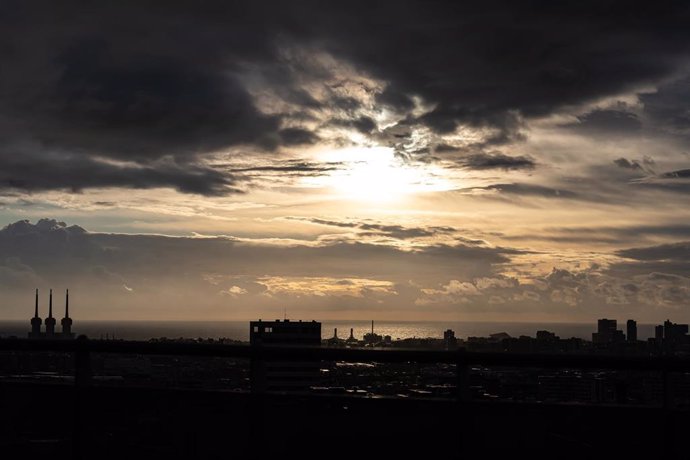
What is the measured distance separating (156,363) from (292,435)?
68.9 inches

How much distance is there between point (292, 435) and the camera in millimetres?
7762

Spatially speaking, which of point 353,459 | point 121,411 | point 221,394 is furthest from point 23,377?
point 353,459

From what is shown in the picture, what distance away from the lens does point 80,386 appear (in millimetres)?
8406

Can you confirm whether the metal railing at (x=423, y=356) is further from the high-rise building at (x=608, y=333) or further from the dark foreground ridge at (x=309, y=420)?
the high-rise building at (x=608, y=333)

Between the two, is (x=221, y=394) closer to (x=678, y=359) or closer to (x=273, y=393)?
(x=273, y=393)

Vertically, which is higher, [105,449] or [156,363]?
[156,363]

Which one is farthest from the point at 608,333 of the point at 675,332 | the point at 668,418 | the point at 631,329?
the point at 668,418

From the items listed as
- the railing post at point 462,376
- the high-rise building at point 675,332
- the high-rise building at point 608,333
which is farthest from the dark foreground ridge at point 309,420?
the high-rise building at point 608,333

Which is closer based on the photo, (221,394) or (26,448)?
(221,394)

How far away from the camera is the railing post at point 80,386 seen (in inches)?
325

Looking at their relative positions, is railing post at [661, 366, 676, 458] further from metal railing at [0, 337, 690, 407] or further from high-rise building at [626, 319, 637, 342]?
high-rise building at [626, 319, 637, 342]

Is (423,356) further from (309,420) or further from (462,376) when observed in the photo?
(309,420)

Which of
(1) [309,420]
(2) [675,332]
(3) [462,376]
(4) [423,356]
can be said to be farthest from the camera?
(2) [675,332]

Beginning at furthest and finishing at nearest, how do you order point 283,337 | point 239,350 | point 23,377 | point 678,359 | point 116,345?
point 283,337 → point 23,377 → point 116,345 → point 239,350 → point 678,359
